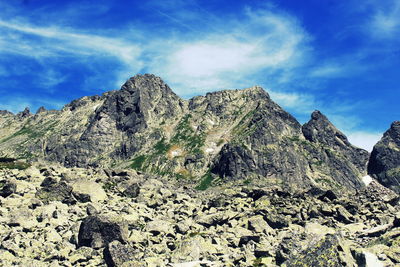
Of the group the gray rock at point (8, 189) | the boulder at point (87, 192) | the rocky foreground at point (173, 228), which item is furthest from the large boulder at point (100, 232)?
the gray rock at point (8, 189)

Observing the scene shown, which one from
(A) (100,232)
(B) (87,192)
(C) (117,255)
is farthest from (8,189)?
(C) (117,255)

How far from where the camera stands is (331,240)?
25.1 m

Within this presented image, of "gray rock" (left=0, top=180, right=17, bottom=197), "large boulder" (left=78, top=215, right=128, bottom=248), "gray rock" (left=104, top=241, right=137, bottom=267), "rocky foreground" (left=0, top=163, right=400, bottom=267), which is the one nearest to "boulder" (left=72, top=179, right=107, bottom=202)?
"rocky foreground" (left=0, top=163, right=400, bottom=267)

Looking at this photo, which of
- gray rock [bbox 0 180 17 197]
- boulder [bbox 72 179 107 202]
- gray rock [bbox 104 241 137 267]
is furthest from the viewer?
boulder [bbox 72 179 107 202]

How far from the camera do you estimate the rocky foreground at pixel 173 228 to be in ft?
99.6

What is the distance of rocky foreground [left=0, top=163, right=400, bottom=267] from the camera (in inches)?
1195

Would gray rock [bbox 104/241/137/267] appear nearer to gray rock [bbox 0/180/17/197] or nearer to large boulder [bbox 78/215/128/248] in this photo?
large boulder [bbox 78/215/128/248]

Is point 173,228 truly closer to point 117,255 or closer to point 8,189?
point 117,255

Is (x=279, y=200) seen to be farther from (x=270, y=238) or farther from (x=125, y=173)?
(x=125, y=173)

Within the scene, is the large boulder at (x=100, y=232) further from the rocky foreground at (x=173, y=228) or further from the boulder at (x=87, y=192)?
the boulder at (x=87, y=192)

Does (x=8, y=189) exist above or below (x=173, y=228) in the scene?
above

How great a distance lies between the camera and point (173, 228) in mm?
43906

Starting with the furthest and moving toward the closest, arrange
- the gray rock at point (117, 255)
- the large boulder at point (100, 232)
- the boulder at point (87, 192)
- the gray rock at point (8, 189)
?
the boulder at point (87, 192) → the gray rock at point (8, 189) → the large boulder at point (100, 232) → the gray rock at point (117, 255)

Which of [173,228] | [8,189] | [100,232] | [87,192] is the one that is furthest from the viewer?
[87,192]
